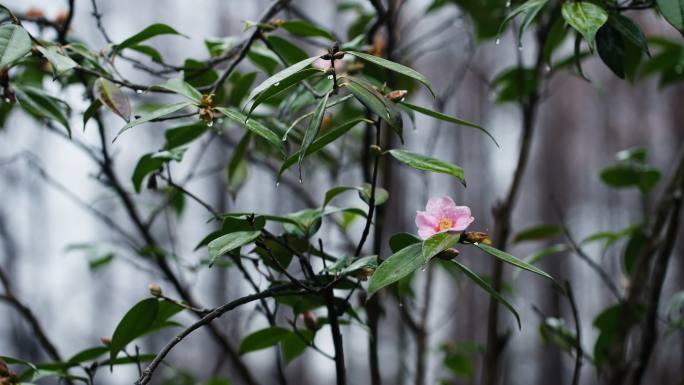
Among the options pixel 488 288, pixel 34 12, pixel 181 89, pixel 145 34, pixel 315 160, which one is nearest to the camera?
pixel 488 288

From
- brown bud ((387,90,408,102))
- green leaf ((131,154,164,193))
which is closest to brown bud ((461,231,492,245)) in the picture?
brown bud ((387,90,408,102))

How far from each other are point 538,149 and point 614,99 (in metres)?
0.63

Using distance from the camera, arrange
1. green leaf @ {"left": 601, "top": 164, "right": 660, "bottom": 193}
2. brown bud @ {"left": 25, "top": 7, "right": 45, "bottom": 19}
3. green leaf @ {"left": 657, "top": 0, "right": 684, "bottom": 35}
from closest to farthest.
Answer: green leaf @ {"left": 657, "top": 0, "right": 684, "bottom": 35}
brown bud @ {"left": 25, "top": 7, "right": 45, "bottom": 19}
green leaf @ {"left": 601, "top": 164, "right": 660, "bottom": 193}

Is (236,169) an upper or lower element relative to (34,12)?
lower

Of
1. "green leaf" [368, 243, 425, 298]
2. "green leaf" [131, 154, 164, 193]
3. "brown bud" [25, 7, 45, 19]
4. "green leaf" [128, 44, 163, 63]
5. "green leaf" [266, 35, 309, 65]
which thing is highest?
"brown bud" [25, 7, 45, 19]

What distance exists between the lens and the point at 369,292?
1.65 ft

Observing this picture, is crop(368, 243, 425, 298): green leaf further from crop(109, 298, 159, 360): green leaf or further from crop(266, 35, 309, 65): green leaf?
crop(266, 35, 309, 65): green leaf

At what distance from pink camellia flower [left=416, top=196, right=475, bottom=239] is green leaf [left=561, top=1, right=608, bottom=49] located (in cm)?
18

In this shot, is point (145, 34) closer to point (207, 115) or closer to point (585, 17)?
point (207, 115)

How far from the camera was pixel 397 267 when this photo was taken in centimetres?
53

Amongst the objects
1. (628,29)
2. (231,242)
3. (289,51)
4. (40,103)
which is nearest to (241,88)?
(289,51)

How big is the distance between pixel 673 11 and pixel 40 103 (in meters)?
0.62

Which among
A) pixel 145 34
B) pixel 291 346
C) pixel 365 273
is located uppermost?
pixel 145 34

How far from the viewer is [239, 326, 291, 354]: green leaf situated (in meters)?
0.78
